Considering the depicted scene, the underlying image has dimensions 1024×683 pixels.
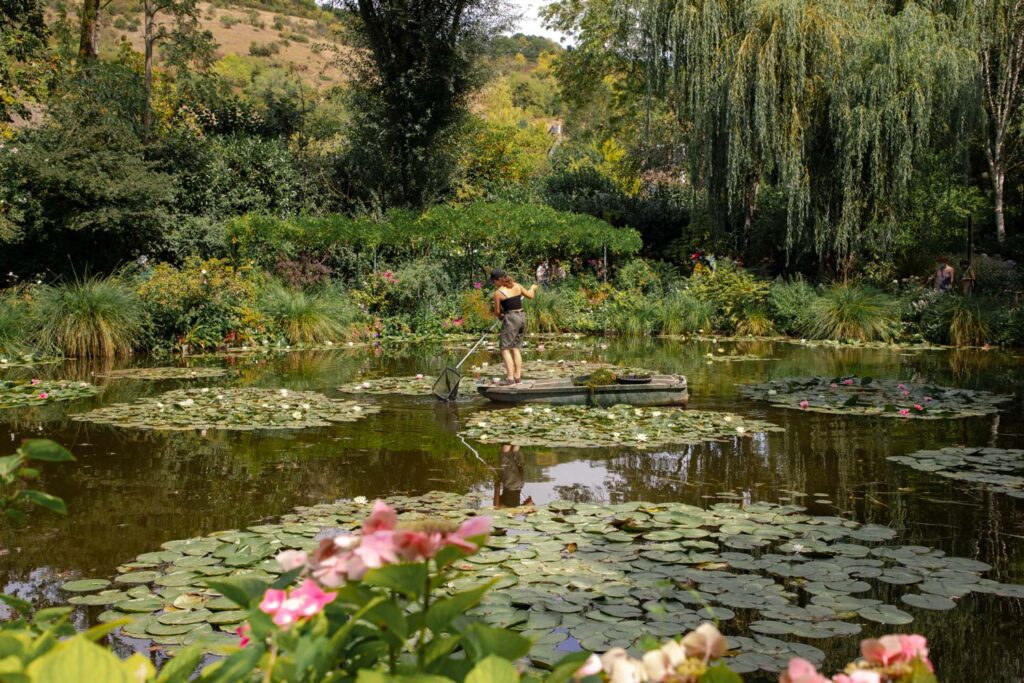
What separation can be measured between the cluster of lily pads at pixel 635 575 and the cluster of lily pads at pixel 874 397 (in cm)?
455

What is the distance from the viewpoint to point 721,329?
19953mm

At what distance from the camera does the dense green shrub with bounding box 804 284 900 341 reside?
699 inches

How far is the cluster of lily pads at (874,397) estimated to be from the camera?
31.7ft

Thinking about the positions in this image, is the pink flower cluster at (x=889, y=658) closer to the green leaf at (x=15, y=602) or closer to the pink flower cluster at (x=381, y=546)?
the pink flower cluster at (x=381, y=546)

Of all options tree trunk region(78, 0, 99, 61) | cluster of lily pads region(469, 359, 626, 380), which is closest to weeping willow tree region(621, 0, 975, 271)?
cluster of lily pads region(469, 359, 626, 380)

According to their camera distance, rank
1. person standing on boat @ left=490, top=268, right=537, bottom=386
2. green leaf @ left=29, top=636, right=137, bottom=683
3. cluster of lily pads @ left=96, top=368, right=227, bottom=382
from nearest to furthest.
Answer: green leaf @ left=29, top=636, right=137, bottom=683 < person standing on boat @ left=490, top=268, right=537, bottom=386 < cluster of lily pads @ left=96, top=368, right=227, bottom=382

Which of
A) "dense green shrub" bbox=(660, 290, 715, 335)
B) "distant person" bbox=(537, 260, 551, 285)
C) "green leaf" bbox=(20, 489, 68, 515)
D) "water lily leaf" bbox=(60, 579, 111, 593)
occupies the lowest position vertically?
"water lily leaf" bbox=(60, 579, 111, 593)

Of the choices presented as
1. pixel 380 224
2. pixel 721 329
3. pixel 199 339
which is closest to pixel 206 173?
pixel 380 224

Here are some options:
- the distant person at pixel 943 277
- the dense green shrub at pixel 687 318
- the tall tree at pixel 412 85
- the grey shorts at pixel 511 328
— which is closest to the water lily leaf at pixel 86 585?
the grey shorts at pixel 511 328

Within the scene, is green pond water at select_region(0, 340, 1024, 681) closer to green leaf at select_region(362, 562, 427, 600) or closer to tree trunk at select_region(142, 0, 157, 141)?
green leaf at select_region(362, 562, 427, 600)

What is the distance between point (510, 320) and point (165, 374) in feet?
16.9

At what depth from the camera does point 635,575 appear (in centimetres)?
441

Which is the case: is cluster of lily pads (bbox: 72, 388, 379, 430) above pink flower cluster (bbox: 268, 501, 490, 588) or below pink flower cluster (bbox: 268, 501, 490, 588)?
below

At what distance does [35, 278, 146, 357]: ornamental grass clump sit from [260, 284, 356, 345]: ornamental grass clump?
9.87 ft
